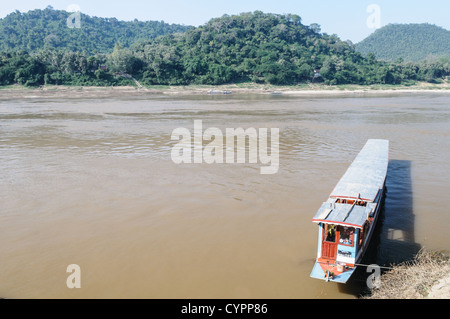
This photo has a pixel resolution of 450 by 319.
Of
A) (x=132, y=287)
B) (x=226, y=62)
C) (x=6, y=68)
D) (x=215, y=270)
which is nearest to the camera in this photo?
(x=132, y=287)

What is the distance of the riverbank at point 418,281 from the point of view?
659 cm

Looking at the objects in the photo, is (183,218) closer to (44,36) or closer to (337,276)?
(337,276)

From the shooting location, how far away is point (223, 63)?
109375 millimetres

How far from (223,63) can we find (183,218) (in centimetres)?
10303

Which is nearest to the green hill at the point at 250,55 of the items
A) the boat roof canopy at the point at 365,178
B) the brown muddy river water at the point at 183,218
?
the brown muddy river water at the point at 183,218

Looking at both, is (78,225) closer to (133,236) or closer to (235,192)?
(133,236)

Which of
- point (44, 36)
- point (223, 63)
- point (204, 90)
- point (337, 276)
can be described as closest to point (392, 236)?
point (337, 276)

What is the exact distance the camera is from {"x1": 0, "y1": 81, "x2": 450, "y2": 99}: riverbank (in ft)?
227

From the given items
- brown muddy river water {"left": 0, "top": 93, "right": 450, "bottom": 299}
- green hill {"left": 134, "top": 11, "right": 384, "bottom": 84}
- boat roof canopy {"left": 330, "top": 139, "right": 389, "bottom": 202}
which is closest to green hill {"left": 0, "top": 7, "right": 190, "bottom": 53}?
green hill {"left": 134, "top": 11, "right": 384, "bottom": 84}

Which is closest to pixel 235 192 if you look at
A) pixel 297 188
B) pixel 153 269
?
pixel 297 188

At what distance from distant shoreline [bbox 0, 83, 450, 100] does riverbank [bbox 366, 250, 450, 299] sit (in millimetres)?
68959

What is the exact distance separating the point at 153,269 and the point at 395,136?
22.0 metres

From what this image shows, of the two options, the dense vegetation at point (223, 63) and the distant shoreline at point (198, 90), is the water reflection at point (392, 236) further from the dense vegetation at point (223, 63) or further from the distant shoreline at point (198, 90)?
the dense vegetation at point (223, 63)

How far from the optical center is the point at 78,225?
1089cm
